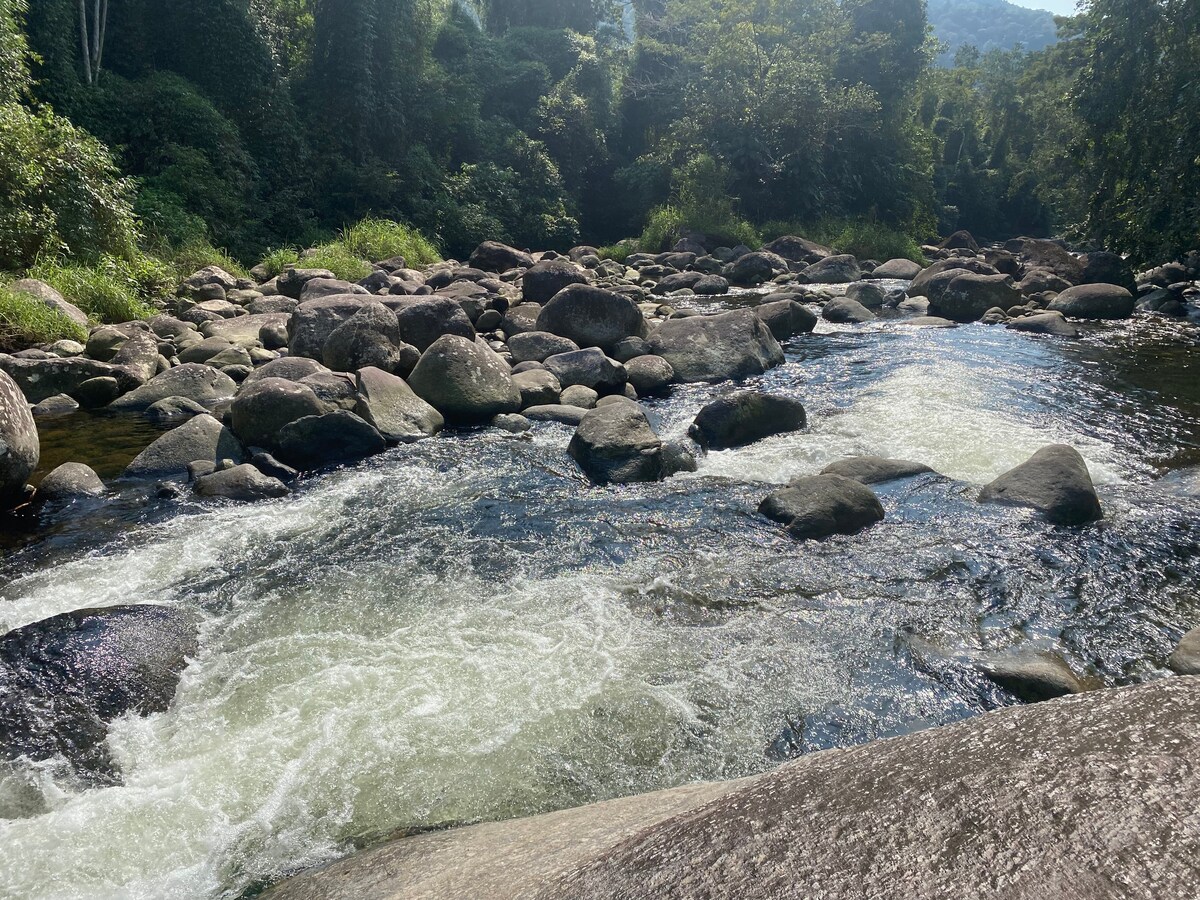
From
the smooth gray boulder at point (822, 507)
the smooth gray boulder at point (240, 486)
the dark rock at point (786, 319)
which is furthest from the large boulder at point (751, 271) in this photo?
the smooth gray boulder at point (240, 486)

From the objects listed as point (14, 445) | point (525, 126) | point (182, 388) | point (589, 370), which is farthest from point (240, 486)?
point (525, 126)

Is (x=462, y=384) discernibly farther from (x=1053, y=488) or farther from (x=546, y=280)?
(x=1053, y=488)

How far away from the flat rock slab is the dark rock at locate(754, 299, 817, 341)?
12909mm

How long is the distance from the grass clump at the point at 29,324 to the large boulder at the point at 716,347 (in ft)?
26.6

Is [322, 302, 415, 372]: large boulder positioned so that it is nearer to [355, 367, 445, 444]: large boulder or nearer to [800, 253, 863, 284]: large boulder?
[355, 367, 445, 444]: large boulder

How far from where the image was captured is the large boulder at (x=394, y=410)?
879 centimetres

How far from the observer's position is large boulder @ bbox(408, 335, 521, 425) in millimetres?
9500

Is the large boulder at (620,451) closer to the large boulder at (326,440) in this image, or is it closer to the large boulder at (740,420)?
the large boulder at (740,420)

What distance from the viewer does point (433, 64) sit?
29.2 m

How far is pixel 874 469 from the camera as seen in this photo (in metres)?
7.43

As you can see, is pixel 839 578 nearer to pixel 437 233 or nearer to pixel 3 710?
pixel 3 710

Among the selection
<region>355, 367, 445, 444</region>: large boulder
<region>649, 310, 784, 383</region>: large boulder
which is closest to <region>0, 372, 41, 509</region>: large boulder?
<region>355, 367, 445, 444</region>: large boulder

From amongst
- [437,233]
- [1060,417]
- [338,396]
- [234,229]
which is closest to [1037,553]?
[1060,417]

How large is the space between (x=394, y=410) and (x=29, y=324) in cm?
566
